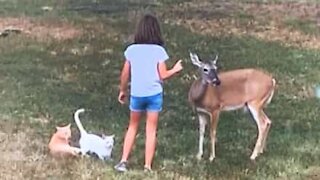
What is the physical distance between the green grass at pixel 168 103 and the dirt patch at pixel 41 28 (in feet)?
1.05

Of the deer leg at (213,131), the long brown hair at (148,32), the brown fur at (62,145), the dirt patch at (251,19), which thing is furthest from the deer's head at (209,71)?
the dirt patch at (251,19)

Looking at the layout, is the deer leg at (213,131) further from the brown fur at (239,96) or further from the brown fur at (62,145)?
the brown fur at (62,145)

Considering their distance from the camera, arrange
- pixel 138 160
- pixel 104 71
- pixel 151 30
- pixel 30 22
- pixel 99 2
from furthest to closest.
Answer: pixel 99 2, pixel 30 22, pixel 104 71, pixel 138 160, pixel 151 30

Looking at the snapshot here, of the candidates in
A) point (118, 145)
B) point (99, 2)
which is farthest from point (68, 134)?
point (99, 2)

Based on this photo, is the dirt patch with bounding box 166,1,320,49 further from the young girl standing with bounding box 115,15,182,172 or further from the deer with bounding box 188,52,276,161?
the young girl standing with bounding box 115,15,182,172

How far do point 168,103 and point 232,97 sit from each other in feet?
8.79

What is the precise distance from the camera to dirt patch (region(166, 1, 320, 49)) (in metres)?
18.4

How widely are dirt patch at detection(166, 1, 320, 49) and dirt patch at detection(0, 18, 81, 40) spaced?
2.47m

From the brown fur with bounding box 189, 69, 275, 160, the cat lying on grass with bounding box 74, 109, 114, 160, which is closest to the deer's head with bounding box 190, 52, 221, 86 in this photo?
the brown fur with bounding box 189, 69, 275, 160

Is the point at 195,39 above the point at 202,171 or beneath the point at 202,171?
beneath

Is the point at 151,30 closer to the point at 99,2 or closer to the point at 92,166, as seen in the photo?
the point at 92,166

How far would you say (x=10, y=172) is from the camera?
27.3ft

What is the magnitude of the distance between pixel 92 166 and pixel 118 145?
3.51 ft

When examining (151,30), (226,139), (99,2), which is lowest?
(99,2)
